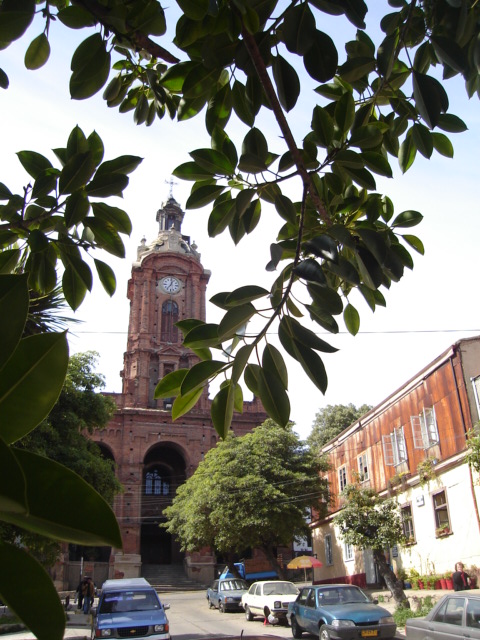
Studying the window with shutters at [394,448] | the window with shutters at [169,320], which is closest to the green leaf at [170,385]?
the window with shutters at [394,448]

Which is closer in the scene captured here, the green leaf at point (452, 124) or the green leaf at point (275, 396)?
the green leaf at point (275, 396)

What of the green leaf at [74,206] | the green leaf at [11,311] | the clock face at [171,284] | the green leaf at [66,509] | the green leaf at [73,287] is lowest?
Answer: the green leaf at [66,509]

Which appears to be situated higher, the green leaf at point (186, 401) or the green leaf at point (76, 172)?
the green leaf at point (76, 172)

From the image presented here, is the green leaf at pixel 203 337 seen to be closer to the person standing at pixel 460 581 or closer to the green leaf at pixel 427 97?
the green leaf at pixel 427 97

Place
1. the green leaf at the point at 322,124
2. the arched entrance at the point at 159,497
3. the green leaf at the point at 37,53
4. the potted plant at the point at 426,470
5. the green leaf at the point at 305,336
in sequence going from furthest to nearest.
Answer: the arched entrance at the point at 159,497 < the potted plant at the point at 426,470 < the green leaf at the point at 37,53 < the green leaf at the point at 322,124 < the green leaf at the point at 305,336

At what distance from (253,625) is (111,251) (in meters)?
18.7

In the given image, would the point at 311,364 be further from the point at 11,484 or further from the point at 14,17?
the point at 14,17

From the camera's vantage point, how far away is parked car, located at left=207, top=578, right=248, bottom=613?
72.9 feet

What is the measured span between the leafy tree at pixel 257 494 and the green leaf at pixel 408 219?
25.1 metres

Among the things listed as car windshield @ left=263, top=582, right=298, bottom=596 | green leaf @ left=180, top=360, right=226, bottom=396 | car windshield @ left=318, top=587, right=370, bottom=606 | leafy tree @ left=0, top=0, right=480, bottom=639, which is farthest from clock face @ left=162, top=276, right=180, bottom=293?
green leaf @ left=180, top=360, right=226, bottom=396

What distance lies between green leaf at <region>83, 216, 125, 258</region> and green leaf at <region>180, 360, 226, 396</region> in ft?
2.39

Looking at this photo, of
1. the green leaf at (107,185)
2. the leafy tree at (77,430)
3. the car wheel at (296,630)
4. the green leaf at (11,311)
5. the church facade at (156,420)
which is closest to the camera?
the green leaf at (11,311)

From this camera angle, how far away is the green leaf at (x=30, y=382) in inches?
36.9

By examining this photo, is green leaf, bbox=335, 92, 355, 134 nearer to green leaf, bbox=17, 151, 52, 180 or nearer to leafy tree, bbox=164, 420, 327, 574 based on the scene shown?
green leaf, bbox=17, 151, 52, 180
